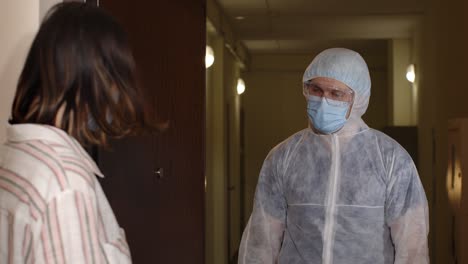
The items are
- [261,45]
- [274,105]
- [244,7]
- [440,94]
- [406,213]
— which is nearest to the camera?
[406,213]

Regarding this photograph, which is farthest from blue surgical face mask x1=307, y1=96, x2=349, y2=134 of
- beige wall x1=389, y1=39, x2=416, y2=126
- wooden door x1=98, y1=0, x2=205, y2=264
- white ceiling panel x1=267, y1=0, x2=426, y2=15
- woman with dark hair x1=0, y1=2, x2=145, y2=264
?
beige wall x1=389, y1=39, x2=416, y2=126

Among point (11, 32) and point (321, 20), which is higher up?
point (321, 20)

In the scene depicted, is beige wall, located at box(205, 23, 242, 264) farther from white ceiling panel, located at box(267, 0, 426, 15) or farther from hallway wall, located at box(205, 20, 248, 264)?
white ceiling panel, located at box(267, 0, 426, 15)

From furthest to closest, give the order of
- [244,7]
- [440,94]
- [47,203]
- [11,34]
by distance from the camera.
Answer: [244,7]
[440,94]
[11,34]
[47,203]

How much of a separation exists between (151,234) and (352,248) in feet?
2.64

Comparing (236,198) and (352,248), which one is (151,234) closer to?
(352,248)

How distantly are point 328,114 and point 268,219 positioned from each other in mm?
380

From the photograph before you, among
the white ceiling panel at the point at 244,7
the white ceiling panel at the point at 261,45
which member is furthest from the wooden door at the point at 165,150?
the white ceiling panel at the point at 261,45

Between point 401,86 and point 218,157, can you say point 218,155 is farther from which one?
point 401,86

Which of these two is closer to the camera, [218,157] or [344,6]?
[344,6]

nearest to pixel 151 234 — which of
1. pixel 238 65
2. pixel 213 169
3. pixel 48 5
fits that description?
pixel 48 5

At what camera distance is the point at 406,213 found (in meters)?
2.05

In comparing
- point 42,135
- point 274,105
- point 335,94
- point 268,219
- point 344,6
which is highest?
point 344,6

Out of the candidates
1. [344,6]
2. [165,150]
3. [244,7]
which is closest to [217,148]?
[244,7]
